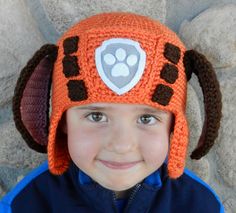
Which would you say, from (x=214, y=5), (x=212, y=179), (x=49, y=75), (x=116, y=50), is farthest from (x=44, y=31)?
(x=212, y=179)

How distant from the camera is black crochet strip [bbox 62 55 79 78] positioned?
117 centimetres

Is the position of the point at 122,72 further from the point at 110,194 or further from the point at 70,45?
the point at 110,194

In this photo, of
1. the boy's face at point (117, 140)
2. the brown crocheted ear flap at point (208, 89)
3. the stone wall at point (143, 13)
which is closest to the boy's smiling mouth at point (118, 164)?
the boy's face at point (117, 140)

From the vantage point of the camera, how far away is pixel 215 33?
4.83 feet

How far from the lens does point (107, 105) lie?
3.83ft

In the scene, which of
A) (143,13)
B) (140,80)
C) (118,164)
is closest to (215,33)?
(143,13)

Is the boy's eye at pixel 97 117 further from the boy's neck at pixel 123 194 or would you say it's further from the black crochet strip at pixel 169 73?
the boy's neck at pixel 123 194

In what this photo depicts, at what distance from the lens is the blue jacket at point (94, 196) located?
4.34 feet

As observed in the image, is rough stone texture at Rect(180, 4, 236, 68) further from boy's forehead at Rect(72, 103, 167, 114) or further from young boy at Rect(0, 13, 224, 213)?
boy's forehead at Rect(72, 103, 167, 114)

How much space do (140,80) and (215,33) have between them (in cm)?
45

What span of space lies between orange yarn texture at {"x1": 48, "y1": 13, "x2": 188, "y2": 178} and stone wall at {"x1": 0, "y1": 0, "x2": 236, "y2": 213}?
20cm

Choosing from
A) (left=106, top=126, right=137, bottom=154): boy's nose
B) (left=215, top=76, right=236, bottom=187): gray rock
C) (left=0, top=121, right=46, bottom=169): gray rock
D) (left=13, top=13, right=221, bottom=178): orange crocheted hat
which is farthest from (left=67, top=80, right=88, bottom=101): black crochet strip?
(left=215, top=76, right=236, bottom=187): gray rock

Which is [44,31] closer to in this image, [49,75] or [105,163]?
[49,75]

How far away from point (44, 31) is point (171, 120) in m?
0.52
